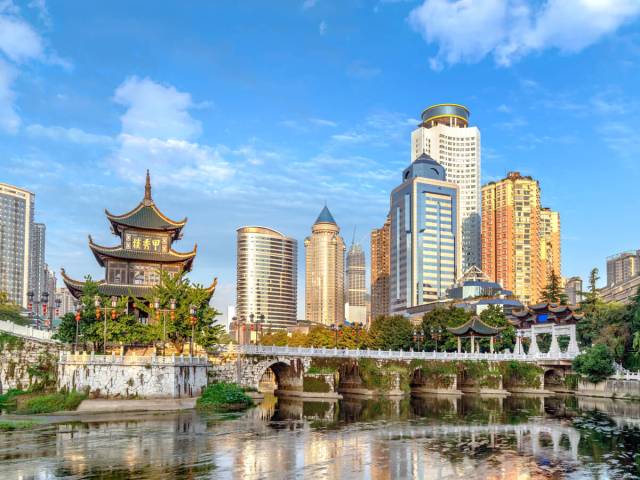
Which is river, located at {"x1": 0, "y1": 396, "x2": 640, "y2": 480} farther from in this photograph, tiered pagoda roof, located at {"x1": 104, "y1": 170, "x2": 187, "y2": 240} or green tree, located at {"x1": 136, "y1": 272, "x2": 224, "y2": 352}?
tiered pagoda roof, located at {"x1": 104, "y1": 170, "x2": 187, "y2": 240}

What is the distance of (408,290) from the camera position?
187625 mm

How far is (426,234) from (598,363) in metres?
114

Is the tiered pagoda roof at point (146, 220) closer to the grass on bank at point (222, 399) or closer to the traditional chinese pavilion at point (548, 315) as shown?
the grass on bank at point (222, 399)

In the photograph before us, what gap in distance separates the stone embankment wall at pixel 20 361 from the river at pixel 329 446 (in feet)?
45.5

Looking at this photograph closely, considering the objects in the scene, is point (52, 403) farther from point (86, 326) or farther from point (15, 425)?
point (86, 326)

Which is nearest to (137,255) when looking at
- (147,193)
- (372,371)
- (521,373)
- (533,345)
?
(147,193)

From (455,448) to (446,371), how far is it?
41.1 metres

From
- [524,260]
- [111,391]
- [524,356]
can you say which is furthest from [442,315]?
[524,260]

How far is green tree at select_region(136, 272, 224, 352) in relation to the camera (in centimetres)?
5931

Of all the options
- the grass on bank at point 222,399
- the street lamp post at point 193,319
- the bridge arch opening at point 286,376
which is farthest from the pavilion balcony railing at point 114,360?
the bridge arch opening at point 286,376

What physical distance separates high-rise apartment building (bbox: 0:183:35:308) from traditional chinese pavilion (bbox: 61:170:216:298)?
12339cm

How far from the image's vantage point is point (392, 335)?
313 ft

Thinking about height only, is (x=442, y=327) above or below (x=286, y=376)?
above

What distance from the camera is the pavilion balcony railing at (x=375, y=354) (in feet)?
221
